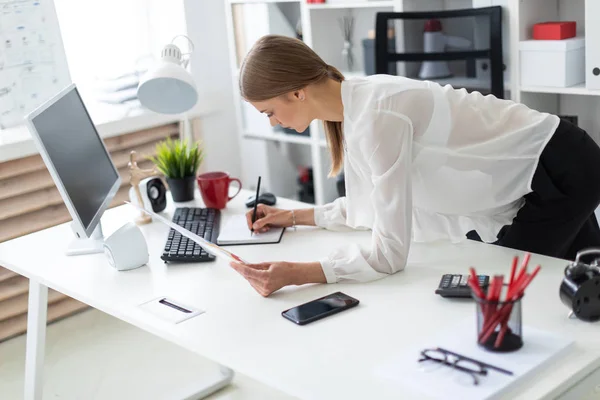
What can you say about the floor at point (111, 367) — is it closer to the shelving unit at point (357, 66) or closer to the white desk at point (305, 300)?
the white desk at point (305, 300)

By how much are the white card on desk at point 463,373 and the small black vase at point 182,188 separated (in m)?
1.27

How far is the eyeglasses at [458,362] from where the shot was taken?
134cm

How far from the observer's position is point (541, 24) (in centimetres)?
292

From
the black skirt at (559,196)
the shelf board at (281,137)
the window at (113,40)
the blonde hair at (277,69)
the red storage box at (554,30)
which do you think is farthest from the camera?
the shelf board at (281,137)

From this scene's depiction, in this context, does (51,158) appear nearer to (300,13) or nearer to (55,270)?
(55,270)

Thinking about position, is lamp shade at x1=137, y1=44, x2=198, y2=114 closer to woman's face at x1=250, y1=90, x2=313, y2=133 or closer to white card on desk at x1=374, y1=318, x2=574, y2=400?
woman's face at x1=250, y1=90, x2=313, y2=133

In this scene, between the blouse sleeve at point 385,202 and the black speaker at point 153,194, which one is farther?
the black speaker at point 153,194

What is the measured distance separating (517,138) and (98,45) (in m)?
2.36

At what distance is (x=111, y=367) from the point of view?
2969mm

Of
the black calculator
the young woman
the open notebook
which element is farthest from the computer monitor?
the black calculator

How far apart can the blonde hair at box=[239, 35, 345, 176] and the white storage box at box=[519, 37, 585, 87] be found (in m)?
1.29

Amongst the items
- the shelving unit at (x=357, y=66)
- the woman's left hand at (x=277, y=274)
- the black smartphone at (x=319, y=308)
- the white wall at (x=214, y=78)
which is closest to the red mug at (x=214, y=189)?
the shelving unit at (x=357, y=66)

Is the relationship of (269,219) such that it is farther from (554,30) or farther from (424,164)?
(554,30)

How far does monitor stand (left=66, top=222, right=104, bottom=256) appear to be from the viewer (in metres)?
2.19
